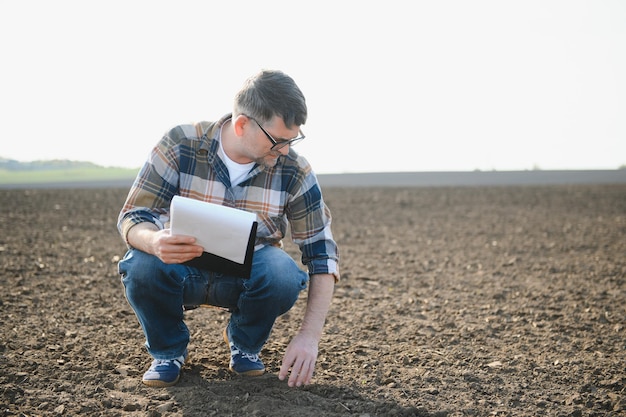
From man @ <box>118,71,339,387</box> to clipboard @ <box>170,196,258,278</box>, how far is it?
23 cm

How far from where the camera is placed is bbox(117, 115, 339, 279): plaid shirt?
2805 mm

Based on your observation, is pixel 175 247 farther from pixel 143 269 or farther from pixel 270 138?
pixel 270 138

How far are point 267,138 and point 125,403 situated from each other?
127cm

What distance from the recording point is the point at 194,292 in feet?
9.53

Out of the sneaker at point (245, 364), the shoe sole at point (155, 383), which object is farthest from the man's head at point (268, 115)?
the shoe sole at point (155, 383)

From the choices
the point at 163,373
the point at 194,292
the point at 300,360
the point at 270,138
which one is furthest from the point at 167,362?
the point at 270,138

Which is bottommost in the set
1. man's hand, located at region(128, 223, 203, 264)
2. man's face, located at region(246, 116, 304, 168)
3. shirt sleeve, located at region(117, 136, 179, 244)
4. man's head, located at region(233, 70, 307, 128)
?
man's hand, located at region(128, 223, 203, 264)

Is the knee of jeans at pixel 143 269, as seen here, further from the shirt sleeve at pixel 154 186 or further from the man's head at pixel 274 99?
the man's head at pixel 274 99

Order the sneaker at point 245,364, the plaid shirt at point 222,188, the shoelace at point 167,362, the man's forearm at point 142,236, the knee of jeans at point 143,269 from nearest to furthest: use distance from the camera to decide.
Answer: the man's forearm at point 142,236, the knee of jeans at point 143,269, the plaid shirt at point 222,188, the shoelace at point 167,362, the sneaker at point 245,364

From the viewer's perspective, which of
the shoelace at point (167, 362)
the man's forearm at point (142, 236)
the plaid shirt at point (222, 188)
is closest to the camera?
the man's forearm at point (142, 236)

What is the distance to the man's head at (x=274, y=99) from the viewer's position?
262cm

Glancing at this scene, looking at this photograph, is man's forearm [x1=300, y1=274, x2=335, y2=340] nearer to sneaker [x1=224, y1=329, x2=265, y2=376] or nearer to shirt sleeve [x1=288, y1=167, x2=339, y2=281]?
shirt sleeve [x1=288, y1=167, x2=339, y2=281]

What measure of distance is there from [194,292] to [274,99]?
3.14ft

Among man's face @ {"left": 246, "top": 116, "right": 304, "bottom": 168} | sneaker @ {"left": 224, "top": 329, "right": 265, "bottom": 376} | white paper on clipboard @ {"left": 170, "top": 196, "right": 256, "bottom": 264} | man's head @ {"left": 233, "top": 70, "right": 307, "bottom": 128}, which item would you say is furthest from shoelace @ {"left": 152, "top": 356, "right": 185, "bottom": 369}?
man's head @ {"left": 233, "top": 70, "right": 307, "bottom": 128}
